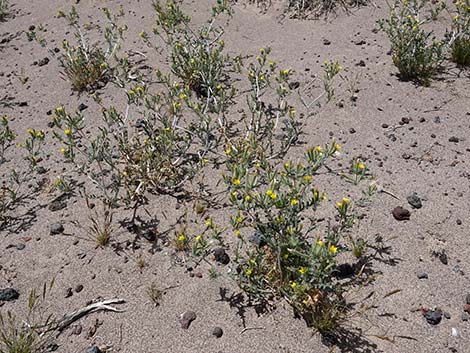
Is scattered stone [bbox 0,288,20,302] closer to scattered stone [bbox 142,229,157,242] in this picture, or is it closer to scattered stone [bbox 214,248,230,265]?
scattered stone [bbox 142,229,157,242]

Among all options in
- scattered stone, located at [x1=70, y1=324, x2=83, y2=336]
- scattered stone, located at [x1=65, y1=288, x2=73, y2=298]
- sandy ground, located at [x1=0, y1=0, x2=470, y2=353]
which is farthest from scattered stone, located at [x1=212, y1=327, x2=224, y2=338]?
scattered stone, located at [x1=65, y1=288, x2=73, y2=298]

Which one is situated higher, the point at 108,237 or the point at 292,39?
the point at 292,39

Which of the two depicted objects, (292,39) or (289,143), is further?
(292,39)

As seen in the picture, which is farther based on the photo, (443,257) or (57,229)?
(57,229)

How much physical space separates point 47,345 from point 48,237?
952 mm

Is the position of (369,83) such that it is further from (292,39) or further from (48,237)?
(48,237)

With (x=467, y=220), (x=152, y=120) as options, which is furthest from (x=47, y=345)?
(x=467, y=220)

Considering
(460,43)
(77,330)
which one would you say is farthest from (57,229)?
(460,43)

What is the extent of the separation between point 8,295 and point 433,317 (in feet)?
8.94

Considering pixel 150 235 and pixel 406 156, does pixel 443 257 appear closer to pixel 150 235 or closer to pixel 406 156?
pixel 406 156

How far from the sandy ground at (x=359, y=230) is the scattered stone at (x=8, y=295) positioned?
0.04 meters

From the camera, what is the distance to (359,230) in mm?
3277

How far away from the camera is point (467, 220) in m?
3.28

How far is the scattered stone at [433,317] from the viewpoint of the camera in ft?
8.86
